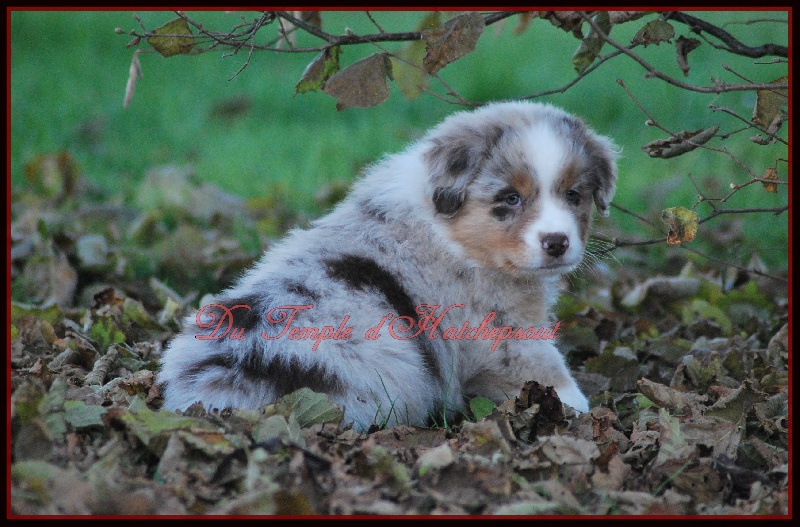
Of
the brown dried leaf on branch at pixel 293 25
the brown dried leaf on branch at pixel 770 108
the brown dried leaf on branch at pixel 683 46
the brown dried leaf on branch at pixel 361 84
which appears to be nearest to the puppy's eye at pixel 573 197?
the brown dried leaf on branch at pixel 683 46

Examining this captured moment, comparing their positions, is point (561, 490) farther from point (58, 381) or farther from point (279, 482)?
point (58, 381)

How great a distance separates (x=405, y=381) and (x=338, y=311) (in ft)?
1.27

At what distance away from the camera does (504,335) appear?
3.96 metres

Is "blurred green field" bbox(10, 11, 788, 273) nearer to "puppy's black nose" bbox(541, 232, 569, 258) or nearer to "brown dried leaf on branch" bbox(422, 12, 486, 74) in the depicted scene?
"puppy's black nose" bbox(541, 232, 569, 258)

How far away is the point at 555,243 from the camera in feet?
12.5

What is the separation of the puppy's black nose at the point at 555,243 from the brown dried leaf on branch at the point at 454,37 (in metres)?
0.87

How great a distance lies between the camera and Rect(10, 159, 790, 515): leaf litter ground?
9.16 ft

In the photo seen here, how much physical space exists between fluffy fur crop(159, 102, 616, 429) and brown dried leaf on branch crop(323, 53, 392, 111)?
587 mm

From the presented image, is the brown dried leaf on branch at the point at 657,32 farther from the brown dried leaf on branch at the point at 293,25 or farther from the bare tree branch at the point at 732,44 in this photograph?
the brown dried leaf on branch at the point at 293,25

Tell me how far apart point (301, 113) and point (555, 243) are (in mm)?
7408

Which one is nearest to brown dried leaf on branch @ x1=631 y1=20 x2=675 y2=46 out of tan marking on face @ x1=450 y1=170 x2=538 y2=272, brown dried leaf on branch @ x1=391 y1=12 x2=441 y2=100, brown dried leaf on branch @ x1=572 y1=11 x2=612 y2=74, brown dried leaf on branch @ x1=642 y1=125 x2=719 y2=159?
brown dried leaf on branch @ x1=572 y1=11 x2=612 y2=74

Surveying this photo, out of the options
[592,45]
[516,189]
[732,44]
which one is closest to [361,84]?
[516,189]

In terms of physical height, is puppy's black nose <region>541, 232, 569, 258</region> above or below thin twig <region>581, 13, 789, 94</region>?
below

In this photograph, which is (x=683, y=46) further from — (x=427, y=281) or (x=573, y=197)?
(x=427, y=281)
